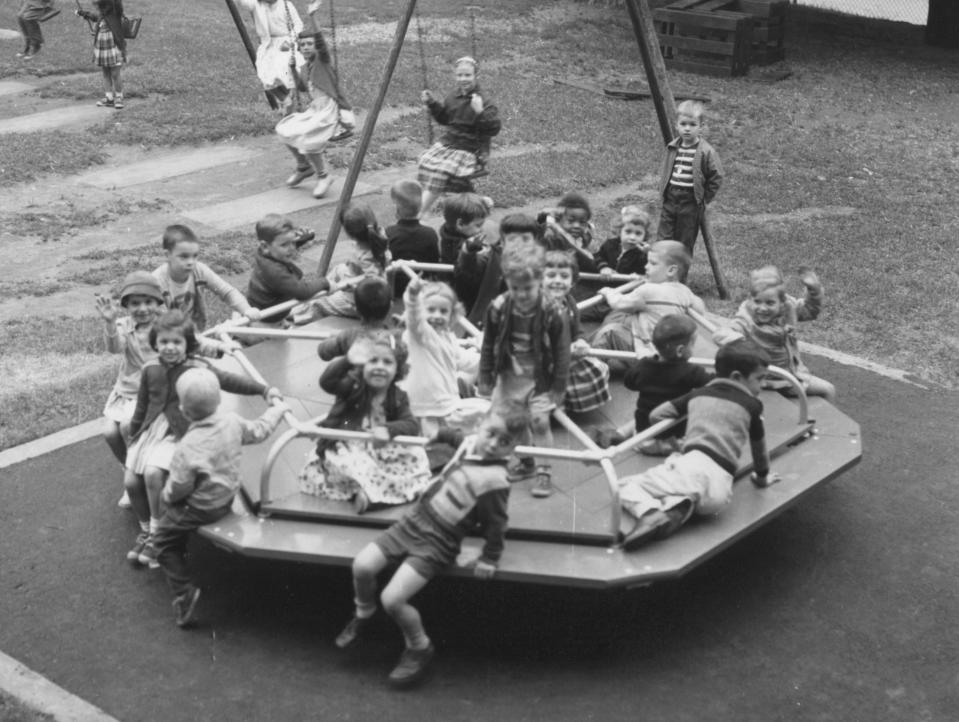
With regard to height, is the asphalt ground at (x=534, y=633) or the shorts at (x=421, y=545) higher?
the shorts at (x=421, y=545)

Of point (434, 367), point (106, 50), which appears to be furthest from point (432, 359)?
point (106, 50)

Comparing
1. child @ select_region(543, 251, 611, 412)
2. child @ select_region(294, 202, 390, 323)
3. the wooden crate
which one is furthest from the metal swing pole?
the wooden crate

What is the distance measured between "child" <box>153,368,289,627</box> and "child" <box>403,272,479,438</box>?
3.00 feet

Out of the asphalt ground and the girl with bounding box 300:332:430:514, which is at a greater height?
the girl with bounding box 300:332:430:514

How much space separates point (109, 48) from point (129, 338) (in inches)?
411

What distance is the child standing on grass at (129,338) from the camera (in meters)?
7.32

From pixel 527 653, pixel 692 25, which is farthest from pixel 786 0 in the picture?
pixel 527 653

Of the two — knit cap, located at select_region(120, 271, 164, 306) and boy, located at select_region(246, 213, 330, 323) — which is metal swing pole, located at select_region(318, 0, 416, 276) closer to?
boy, located at select_region(246, 213, 330, 323)

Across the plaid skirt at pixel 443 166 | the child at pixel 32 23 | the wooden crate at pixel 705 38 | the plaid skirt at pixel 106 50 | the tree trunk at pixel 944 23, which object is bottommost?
the tree trunk at pixel 944 23

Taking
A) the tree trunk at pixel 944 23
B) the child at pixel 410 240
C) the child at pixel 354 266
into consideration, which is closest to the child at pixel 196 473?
the child at pixel 354 266

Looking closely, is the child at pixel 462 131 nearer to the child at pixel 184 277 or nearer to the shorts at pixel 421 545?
the child at pixel 184 277

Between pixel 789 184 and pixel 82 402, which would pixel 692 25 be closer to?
pixel 789 184

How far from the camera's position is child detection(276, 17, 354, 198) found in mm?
13648

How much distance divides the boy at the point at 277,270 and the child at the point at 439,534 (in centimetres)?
304
